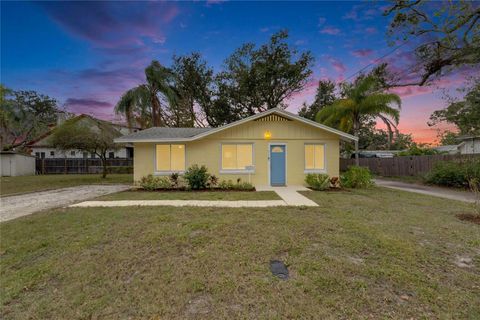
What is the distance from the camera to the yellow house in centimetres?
1098

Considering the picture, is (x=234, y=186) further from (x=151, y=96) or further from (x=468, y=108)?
(x=468, y=108)

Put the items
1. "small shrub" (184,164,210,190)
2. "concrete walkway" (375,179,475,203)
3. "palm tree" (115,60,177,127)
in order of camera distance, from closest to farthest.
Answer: "concrete walkway" (375,179,475,203), "small shrub" (184,164,210,190), "palm tree" (115,60,177,127)

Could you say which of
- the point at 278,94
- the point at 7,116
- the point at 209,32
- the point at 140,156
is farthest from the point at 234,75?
the point at 7,116

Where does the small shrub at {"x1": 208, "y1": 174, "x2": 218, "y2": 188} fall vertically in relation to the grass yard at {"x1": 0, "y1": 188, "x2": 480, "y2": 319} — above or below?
above

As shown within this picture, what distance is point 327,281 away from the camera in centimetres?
276

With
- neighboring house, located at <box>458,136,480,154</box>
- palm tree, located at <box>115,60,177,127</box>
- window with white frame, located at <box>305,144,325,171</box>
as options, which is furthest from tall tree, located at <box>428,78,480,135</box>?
palm tree, located at <box>115,60,177,127</box>

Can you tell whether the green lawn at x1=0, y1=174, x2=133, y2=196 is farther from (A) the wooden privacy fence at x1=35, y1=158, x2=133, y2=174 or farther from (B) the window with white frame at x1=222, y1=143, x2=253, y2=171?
(B) the window with white frame at x1=222, y1=143, x2=253, y2=171

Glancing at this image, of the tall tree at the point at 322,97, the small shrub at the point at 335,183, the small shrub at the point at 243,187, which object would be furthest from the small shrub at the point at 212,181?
the tall tree at the point at 322,97

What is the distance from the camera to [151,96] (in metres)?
20.0

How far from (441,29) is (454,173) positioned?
6.84 m

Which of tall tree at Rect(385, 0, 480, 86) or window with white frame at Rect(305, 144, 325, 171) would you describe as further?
window with white frame at Rect(305, 144, 325, 171)

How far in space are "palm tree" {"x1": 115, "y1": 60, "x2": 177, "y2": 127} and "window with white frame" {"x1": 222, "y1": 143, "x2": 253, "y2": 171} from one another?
12486 millimetres

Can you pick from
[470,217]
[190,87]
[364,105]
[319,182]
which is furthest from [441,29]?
[190,87]

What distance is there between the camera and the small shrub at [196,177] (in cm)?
1014
